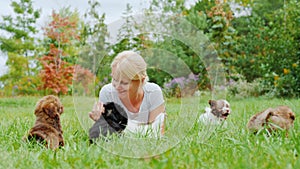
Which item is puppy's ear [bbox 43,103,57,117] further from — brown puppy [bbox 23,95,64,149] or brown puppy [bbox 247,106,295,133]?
brown puppy [bbox 247,106,295,133]

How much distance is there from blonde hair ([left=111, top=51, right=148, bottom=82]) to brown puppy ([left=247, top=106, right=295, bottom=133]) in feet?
3.17

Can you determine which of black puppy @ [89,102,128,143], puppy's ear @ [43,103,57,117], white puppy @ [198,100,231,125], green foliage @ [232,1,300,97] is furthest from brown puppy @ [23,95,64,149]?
green foliage @ [232,1,300,97]

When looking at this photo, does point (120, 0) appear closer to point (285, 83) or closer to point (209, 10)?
point (285, 83)

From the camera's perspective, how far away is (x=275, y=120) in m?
3.40

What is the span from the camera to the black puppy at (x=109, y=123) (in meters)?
3.13

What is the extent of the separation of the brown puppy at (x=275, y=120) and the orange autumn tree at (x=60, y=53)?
7.20m

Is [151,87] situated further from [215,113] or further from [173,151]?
[173,151]

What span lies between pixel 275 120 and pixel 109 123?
1.26 metres

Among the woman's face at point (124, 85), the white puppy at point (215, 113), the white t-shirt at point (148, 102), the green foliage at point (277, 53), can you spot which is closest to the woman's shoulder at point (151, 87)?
the white t-shirt at point (148, 102)

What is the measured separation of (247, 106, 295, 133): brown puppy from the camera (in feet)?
11.1

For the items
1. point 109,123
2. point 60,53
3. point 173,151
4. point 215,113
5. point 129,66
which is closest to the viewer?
point 173,151

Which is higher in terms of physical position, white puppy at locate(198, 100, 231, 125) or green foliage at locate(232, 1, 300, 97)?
green foliage at locate(232, 1, 300, 97)

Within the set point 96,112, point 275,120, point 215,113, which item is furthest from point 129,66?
point 215,113

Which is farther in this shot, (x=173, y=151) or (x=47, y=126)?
(x=47, y=126)
